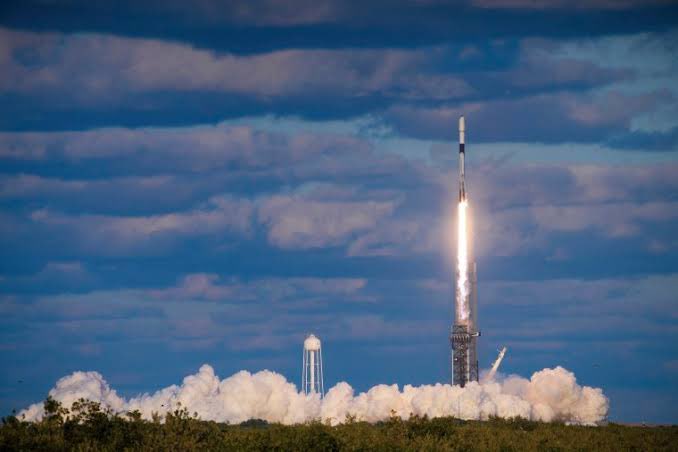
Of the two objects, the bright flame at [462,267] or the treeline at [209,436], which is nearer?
the treeline at [209,436]

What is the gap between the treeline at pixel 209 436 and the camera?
3364 inches

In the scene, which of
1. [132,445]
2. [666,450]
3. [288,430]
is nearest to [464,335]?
[666,450]

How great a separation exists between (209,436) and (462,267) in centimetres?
9086

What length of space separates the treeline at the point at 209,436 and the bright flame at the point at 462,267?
41.3 metres

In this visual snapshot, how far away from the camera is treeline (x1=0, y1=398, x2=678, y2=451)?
85438 mm

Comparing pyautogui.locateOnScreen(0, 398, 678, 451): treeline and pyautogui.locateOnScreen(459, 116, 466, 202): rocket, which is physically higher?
pyautogui.locateOnScreen(459, 116, 466, 202): rocket

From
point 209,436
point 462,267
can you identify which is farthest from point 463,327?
point 209,436

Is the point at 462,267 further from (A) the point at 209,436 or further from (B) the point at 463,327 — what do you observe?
(A) the point at 209,436

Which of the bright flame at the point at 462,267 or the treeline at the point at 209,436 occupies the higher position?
the bright flame at the point at 462,267

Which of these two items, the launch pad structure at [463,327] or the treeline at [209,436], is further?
the launch pad structure at [463,327]

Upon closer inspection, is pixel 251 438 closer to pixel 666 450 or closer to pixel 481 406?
pixel 666 450

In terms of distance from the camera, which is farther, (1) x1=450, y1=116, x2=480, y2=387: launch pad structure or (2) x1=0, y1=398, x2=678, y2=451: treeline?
→ (1) x1=450, y1=116, x2=480, y2=387: launch pad structure

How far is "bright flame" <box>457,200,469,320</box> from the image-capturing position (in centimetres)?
Result: 17462

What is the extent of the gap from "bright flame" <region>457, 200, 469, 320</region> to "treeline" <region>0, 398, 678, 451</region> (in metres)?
41.3
